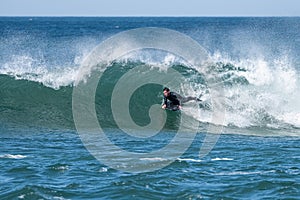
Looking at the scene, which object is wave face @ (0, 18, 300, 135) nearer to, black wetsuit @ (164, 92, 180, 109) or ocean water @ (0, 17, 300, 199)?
ocean water @ (0, 17, 300, 199)

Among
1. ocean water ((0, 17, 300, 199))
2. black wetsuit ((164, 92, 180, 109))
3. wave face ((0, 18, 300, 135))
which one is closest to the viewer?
ocean water ((0, 17, 300, 199))

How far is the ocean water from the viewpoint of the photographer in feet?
42.9

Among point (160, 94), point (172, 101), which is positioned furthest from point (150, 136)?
point (160, 94)

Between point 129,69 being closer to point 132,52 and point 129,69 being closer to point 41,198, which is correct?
point 132,52

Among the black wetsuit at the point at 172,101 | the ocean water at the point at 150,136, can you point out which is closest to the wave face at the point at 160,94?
the ocean water at the point at 150,136

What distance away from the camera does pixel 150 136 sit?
18.8 meters

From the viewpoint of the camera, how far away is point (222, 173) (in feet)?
46.3

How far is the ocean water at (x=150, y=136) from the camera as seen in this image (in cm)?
1308

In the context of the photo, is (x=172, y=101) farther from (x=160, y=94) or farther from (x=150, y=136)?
(x=160, y=94)

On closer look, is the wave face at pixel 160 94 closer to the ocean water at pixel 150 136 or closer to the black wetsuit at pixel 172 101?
the ocean water at pixel 150 136

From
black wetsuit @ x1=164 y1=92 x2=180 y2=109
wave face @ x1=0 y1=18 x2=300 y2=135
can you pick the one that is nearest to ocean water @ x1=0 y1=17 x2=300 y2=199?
wave face @ x1=0 y1=18 x2=300 y2=135

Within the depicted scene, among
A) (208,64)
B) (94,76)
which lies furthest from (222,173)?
(208,64)

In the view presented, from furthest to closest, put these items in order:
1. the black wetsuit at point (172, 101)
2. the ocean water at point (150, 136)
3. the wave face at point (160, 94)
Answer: the wave face at point (160, 94) → the black wetsuit at point (172, 101) → the ocean water at point (150, 136)

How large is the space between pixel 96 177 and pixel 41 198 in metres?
1.70
